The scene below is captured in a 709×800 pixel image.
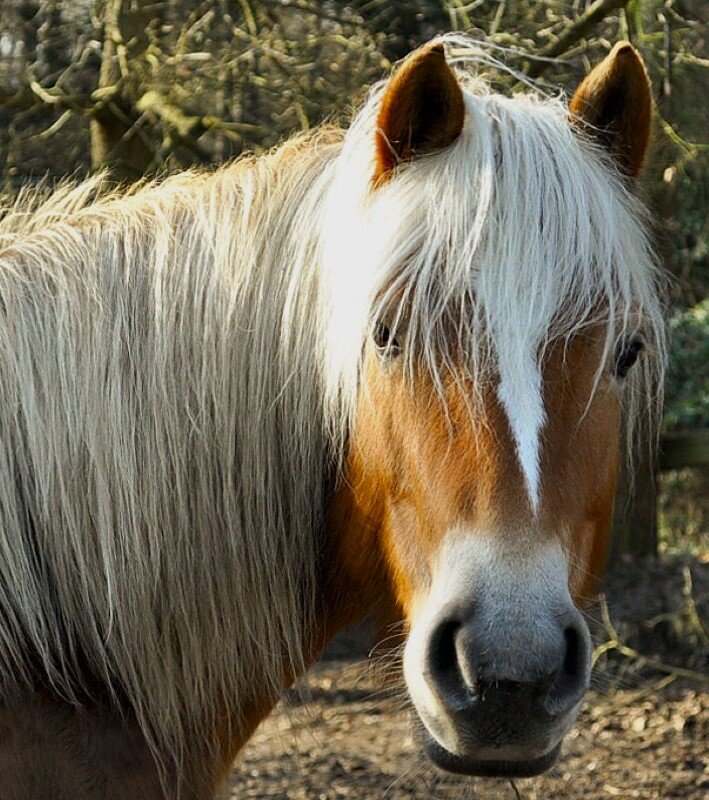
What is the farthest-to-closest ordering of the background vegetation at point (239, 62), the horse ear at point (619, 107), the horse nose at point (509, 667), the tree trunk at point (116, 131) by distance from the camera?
the tree trunk at point (116, 131) < the background vegetation at point (239, 62) < the horse ear at point (619, 107) < the horse nose at point (509, 667)

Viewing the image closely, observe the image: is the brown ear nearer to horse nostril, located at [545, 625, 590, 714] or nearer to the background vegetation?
horse nostril, located at [545, 625, 590, 714]

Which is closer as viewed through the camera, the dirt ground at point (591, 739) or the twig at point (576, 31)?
the twig at point (576, 31)

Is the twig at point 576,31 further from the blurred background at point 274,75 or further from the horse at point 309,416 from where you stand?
the horse at point 309,416

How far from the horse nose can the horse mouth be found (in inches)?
5.3

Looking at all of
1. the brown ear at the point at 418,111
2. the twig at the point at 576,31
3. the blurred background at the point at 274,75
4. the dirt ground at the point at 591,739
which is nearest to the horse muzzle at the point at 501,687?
the brown ear at the point at 418,111

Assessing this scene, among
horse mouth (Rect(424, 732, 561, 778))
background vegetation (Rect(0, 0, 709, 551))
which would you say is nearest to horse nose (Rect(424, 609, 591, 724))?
horse mouth (Rect(424, 732, 561, 778))

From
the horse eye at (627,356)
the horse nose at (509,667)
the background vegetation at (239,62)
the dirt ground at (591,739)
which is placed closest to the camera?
the horse nose at (509,667)

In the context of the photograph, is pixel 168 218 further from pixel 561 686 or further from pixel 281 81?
pixel 281 81

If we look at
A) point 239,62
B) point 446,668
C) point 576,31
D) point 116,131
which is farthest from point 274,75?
point 446,668

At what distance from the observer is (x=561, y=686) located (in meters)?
1.91

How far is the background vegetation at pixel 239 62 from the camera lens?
4742 millimetres

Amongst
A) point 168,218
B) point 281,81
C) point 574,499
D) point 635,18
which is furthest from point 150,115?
point 574,499

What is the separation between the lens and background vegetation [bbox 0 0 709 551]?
4742mm

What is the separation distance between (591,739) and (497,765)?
133 inches
